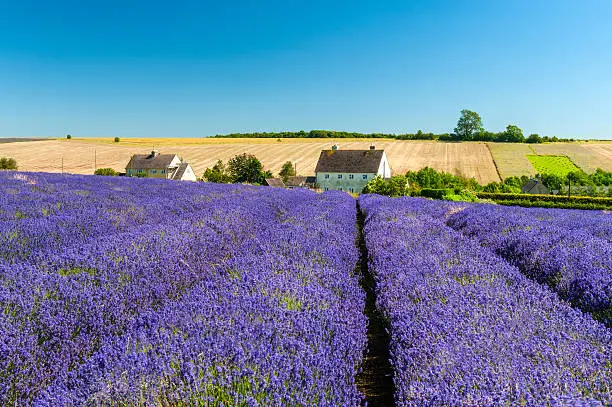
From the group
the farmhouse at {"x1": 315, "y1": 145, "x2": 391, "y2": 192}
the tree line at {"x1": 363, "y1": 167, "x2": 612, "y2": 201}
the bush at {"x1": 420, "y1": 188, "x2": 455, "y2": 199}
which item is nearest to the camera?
the bush at {"x1": 420, "y1": 188, "x2": 455, "y2": 199}

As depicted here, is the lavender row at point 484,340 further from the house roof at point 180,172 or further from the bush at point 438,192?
the house roof at point 180,172

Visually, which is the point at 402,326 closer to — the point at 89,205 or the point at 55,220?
the point at 55,220

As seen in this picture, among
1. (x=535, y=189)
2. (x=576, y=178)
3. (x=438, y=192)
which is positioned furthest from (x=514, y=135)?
(x=438, y=192)

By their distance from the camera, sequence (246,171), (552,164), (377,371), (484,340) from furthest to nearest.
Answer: (552,164) → (246,171) → (377,371) → (484,340)

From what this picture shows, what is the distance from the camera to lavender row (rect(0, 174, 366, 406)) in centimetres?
206

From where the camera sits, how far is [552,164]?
61.3 metres

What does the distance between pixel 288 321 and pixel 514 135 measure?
99725 millimetres

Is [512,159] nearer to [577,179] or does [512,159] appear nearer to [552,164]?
[552,164]

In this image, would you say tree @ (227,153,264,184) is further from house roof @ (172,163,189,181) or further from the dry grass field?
house roof @ (172,163,189,181)

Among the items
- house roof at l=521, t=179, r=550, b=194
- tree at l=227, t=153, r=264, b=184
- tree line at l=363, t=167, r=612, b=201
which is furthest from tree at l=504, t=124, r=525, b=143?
tree at l=227, t=153, r=264, b=184

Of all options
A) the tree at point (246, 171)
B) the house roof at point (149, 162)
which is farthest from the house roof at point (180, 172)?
the tree at point (246, 171)

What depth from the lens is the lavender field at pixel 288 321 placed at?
205 centimetres

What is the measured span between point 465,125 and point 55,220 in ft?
324

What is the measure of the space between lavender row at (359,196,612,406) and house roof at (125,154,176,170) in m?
56.0
